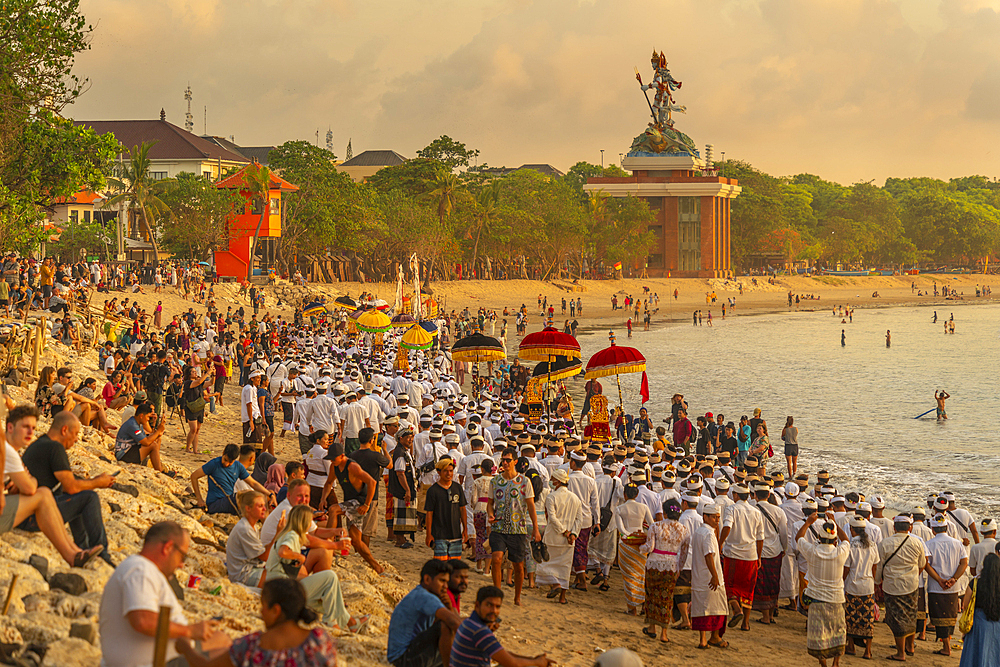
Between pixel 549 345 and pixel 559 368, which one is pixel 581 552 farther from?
pixel 559 368

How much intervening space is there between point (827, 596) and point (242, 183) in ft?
164

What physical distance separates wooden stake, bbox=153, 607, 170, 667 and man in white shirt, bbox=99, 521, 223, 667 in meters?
0.21

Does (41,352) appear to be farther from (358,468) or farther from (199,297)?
(199,297)

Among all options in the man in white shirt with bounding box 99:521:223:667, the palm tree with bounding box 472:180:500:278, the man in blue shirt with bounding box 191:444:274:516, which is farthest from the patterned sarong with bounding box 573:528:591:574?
the palm tree with bounding box 472:180:500:278

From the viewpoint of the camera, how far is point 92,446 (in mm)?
12117

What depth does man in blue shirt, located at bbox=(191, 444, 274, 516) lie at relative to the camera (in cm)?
958

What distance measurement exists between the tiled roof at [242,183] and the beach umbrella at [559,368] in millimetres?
39827

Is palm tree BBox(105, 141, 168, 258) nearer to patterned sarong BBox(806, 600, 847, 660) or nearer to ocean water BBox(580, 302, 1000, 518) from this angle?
ocean water BBox(580, 302, 1000, 518)

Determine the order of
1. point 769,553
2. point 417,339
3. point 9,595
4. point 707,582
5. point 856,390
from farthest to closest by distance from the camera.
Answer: point 856,390
point 417,339
point 769,553
point 707,582
point 9,595

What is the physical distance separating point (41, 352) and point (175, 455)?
5.29m

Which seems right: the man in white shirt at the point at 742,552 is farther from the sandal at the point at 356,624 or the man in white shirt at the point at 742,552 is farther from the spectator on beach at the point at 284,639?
the spectator on beach at the point at 284,639

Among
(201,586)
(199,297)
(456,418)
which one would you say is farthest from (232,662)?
(199,297)

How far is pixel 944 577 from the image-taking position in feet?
32.4

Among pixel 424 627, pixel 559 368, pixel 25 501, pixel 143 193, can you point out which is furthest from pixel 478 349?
pixel 143 193
